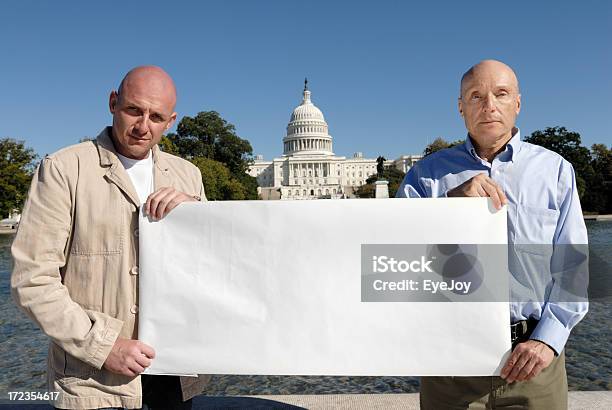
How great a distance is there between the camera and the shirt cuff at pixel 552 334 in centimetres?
212

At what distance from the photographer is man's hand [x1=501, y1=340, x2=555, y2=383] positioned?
83.0 inches

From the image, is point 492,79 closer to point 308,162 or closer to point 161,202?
point 161,202

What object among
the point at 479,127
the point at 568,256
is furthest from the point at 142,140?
the point at 568,256

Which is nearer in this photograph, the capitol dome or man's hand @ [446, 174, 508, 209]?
man's hand @ [446, 174, 508, 209]

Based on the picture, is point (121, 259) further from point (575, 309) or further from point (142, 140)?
point (575, 309)

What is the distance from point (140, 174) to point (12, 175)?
132 feet

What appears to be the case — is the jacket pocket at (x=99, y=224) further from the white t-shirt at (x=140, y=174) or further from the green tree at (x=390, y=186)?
the green tree at (x=390, y=186)

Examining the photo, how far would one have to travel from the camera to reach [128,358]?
218 cm

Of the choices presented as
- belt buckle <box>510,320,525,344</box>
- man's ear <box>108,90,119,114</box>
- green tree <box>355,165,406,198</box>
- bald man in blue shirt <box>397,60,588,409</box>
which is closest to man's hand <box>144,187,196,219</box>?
man's ear <box>108,90,119,114</box>

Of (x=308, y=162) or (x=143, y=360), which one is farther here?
(x=308, y=162)

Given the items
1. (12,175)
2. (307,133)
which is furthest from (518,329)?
(307,133)

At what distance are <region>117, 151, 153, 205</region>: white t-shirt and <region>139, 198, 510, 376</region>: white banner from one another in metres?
0.21

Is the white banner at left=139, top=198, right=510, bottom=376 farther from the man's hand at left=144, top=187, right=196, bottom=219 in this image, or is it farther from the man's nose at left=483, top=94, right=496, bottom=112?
the man's nose at left=483, top=94, right=496, bottom=112

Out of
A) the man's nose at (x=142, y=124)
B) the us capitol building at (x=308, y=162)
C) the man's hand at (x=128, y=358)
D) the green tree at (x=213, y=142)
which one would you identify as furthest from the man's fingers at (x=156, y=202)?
the us capitol building at (x=308, y=162)
